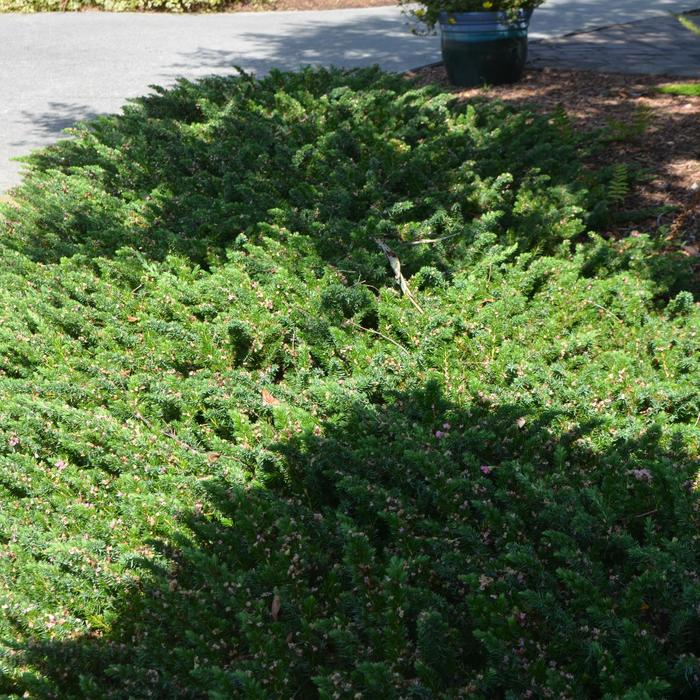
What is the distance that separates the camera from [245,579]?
264 cm

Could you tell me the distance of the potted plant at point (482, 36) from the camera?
8.30 meters

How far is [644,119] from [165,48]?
329 inches

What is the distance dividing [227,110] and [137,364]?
3421mm

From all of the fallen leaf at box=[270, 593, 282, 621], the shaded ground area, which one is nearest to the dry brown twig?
the fallen leaf at box=[270, 593, 282, 621]

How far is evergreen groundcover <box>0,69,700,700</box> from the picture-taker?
2.41 metres

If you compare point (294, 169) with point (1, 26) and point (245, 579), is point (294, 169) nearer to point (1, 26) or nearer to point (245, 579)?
point (245, 579)

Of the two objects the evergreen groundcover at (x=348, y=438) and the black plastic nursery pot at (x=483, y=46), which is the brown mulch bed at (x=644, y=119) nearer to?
the black plastic nursery pot at (x=483, y=46)

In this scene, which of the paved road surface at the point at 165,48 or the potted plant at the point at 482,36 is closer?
the potted plant at the point at 482,36

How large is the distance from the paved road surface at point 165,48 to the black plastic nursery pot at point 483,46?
6.43 ft

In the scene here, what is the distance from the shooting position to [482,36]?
334 inches

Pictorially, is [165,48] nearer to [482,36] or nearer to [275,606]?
[482,36]

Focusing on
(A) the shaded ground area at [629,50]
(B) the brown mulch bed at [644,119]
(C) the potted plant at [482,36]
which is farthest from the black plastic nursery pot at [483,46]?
(A) the shaded ground area at [629,50]

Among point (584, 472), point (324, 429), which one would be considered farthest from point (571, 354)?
point (324, 429)

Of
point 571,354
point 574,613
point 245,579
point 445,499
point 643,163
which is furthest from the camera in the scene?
point 643,163
